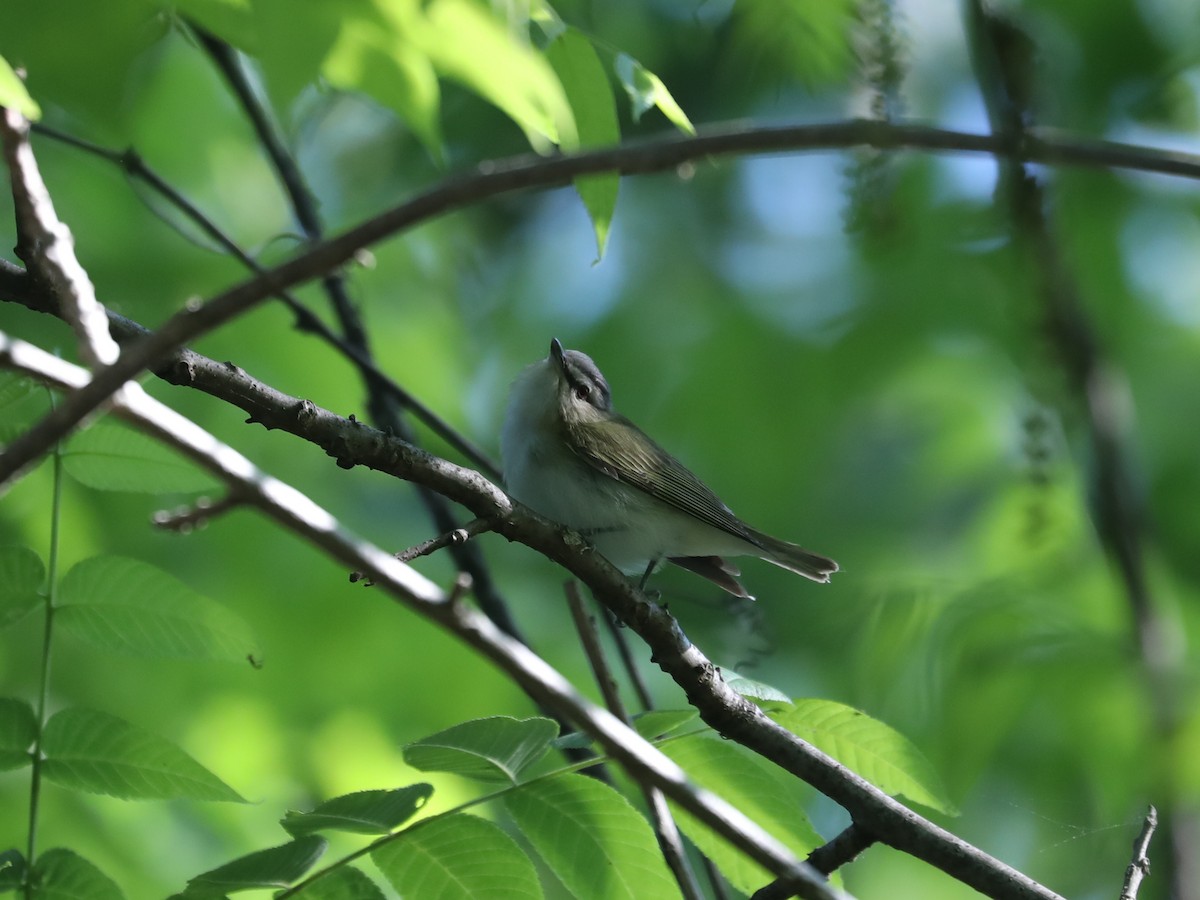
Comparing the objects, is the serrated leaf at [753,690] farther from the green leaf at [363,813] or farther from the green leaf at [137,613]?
the green leaf at [137,613]

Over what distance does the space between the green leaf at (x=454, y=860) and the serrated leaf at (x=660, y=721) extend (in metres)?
0.46

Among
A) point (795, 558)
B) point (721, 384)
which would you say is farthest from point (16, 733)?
point (721, 384)

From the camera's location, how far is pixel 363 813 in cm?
221

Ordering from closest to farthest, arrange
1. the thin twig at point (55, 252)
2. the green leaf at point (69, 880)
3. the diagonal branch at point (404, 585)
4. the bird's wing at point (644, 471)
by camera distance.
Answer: the diagonal branch at point (404, 585)
the thin twig at point (55, 252)
the green leaf at point (69, 880)
the bird's wing at point (644, 471)

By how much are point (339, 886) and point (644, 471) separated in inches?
115

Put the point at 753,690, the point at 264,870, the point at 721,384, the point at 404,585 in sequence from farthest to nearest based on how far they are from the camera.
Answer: the point at 721,384
the point at 753,690
the point at 264,870
the point at 404,585

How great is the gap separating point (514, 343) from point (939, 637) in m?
5.74

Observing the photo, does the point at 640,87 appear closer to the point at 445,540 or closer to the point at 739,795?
the point at 445,540

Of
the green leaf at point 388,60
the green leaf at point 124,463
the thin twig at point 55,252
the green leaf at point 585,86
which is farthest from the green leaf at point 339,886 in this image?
the green leaf at point 585,86

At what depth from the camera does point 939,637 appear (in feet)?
11.7

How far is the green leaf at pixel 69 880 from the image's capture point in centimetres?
214

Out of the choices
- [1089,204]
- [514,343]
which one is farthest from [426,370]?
[1089,204]

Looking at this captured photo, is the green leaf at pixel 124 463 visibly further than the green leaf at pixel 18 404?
Yes

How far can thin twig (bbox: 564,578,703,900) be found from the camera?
275 centimetres
